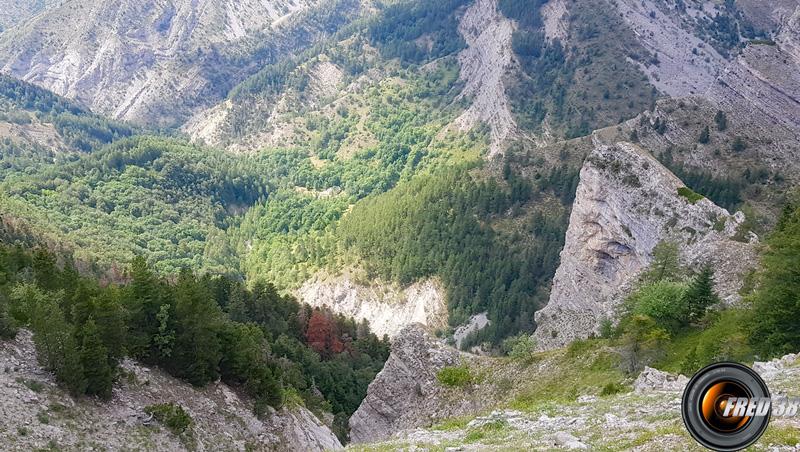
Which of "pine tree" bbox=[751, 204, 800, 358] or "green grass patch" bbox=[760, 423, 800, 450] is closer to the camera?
"green grass patch" bbox=[760, 423, 800, 450]

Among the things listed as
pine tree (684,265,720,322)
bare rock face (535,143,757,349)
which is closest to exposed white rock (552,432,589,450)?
pine tree (684,265,720,322)

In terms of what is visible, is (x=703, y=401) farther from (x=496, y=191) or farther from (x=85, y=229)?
(x=85, y=229)

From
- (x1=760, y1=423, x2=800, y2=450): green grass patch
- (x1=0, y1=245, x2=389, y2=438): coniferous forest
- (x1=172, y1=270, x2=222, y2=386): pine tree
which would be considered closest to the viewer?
(x1=760, y1=423, x2=800, y2=450): green grass patch

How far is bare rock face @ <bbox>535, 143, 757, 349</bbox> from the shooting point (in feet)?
199

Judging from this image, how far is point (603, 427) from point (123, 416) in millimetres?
26664

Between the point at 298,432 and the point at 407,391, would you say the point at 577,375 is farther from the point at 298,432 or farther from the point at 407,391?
the point at 298,432

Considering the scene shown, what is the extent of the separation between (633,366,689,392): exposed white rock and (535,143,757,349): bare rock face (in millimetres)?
27096

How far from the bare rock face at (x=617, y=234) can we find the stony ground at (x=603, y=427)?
3091 centimetres

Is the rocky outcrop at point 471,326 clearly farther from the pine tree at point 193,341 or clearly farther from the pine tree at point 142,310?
the pine tree at point 142,310

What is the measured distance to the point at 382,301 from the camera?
14775 centimetres

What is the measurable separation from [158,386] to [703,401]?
34995 mm

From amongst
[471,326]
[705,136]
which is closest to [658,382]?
[471,326]

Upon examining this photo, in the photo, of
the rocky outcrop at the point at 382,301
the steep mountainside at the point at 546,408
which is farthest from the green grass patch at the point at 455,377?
the rocky outcrop at the point at 382,301

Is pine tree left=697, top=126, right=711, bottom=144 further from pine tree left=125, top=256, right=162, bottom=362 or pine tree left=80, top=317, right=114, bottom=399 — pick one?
pine tree left=80, top=317, right=114, bottom=399
